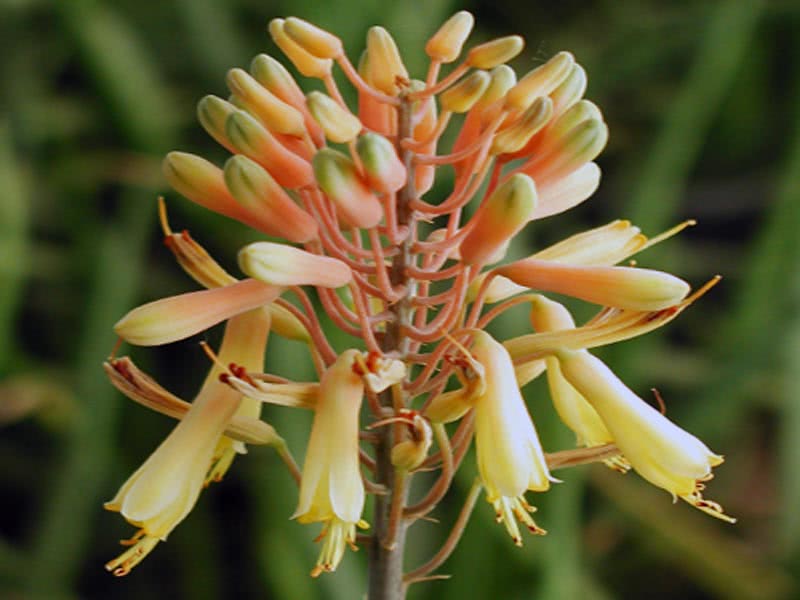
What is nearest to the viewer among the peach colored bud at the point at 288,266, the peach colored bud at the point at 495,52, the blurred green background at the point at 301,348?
the peach colored bud at the point at 288,266

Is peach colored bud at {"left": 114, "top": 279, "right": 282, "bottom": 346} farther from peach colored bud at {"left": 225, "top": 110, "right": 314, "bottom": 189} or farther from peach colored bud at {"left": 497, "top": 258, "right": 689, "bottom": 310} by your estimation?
peach colored bud at {"left": 497, "top": 258, "right": 689, "bottom": 310}

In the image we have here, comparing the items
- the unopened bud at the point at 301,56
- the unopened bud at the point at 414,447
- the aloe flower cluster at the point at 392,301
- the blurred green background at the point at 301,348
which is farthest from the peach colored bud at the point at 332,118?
the blurred green background at the point at 301,348

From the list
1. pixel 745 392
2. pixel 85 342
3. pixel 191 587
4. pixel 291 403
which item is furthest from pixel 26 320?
pixel 291 403

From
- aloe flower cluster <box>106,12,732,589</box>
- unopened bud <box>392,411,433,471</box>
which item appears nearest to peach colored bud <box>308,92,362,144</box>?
aloe flower cluster <box>106,12,732,589</box>

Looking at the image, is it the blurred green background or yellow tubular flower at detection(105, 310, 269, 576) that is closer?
yellow tubular flower at detection(105, 310, 269, 576)

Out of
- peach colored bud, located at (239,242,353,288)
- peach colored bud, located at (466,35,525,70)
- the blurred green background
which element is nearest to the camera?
peach colored bud, located at (239,242,353,288)

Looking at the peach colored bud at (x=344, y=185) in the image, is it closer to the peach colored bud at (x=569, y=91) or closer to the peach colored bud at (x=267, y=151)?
the peach colored bud at (x=267, y=151)

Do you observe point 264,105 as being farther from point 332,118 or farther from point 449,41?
point 449,41
